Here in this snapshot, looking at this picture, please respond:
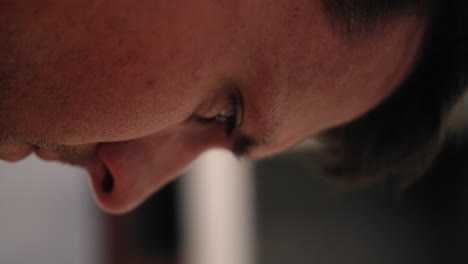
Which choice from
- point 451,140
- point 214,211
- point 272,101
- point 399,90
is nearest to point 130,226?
point 214,211

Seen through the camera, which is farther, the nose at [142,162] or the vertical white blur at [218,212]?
the vertical white blur at [218,212]

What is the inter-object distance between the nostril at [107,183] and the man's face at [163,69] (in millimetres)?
21

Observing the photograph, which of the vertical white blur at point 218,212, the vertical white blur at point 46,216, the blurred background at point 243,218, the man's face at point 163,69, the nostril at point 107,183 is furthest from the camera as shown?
the vertical white blur at point 218,212

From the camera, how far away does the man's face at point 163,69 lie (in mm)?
637

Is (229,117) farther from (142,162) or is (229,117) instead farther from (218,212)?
(218,212)

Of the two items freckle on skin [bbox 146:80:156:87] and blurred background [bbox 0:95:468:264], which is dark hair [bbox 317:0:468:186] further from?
blurred background [bbox 0:95:468:264]

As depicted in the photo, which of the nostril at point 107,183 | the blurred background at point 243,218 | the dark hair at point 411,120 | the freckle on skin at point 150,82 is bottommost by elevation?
the nostril at point 107,183

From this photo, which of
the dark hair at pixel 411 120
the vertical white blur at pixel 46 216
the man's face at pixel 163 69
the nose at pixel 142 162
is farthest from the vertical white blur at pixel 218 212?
the man's face at pixel 163 69

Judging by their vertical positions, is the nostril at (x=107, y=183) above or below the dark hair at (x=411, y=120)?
below

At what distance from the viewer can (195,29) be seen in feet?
2.18

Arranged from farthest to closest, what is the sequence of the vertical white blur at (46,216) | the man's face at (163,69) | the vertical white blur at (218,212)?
the vertical white blur at (218,212)
the vertical white blur at (46,216)
the man's face at (163,69)

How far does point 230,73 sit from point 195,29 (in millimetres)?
79

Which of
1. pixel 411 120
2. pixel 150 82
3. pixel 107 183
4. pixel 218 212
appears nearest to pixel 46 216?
pixel 218 212

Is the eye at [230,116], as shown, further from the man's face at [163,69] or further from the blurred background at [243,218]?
the blurred background at [243,218]
